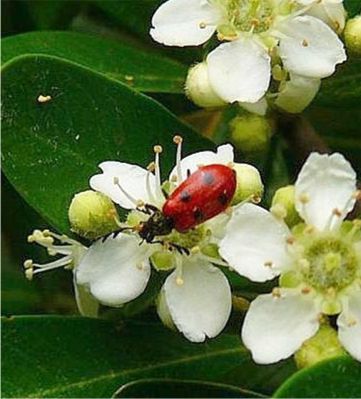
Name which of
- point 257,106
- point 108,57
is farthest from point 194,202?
point 108,57

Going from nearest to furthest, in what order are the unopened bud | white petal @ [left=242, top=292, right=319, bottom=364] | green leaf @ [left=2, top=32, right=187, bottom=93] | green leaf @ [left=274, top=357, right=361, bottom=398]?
1. green leaf @ [left=274, top=357, right=361, bottom=398]
2. white petal @ [left=242, top=292, right=319, bottom=364]
3. the unopened bud
4. green leaf @ [left=2, top=32, right=187, bottom=93]

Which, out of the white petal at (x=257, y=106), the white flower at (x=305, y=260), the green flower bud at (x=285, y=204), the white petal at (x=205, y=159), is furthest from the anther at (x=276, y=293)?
the white petal at (x=257, y=106)

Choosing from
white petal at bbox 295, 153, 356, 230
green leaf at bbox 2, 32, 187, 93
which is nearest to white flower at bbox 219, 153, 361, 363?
white petal at bbox 295, 153, 356, 230

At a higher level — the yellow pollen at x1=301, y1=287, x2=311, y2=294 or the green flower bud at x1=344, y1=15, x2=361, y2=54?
the green flower bud at x1=344, y1=15, x2=361, y2=54

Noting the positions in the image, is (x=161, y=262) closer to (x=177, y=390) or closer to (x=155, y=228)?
(x=155, y=228)

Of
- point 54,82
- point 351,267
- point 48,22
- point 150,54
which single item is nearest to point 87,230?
point 54,82

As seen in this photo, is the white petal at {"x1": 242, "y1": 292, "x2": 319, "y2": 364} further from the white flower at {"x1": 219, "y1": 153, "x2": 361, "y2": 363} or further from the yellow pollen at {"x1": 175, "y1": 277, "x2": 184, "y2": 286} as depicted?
the yellow pollen at {"x1": 175, "y1": 277, "x2": 184, "y2": 286}
